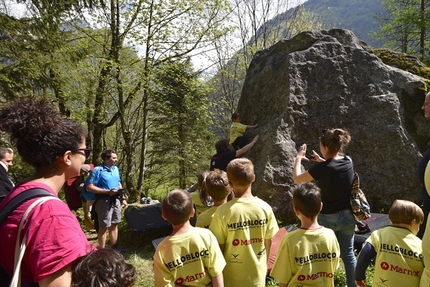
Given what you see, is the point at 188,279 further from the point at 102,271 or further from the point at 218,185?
the point at 102,271

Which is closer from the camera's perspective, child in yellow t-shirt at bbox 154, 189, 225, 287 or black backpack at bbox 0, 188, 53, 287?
black backpack at bbox 0, 188, 53, 287

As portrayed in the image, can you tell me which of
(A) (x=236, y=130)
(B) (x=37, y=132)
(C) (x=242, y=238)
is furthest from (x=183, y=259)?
(A) (x=236, y=130)

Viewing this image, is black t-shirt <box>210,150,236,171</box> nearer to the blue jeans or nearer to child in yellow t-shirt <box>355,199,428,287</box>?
the blue jeans

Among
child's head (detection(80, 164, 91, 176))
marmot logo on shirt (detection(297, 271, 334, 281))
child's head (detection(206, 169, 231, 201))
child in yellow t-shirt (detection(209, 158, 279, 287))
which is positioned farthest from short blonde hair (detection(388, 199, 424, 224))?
child's head (detection(80, 164, 91, 176))

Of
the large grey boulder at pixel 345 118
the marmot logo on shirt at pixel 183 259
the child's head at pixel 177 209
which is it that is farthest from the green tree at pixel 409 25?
the marmot logo on shirt at pixel 183 259

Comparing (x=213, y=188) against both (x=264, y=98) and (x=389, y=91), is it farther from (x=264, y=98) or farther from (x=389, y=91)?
(x=389, y=91)

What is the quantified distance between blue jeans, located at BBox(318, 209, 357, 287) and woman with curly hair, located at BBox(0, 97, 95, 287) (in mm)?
2682

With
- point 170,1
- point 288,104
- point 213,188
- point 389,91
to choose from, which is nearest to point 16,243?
point 213,188

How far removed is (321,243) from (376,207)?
388cm

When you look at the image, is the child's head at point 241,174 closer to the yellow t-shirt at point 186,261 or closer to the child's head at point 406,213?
the yellow t-shirt at point 186,261

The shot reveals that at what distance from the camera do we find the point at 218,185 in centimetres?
313

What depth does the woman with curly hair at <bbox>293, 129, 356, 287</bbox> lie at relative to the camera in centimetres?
335

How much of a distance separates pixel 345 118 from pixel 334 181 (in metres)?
3.27

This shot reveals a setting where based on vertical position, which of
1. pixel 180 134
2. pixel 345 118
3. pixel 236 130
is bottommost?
pixel 180 134
